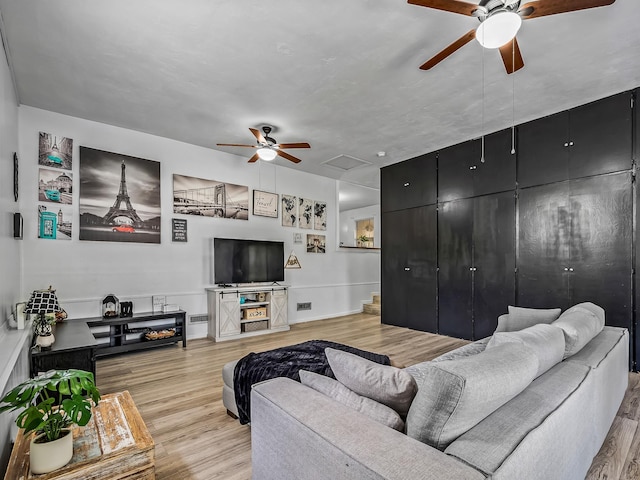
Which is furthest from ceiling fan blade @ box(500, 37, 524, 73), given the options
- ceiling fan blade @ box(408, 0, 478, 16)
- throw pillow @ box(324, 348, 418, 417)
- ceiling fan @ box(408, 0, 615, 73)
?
throw pillow @ box(324, 348, 418, 417)

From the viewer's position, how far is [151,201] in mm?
4605

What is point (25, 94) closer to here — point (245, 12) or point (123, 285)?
point (123, 285)

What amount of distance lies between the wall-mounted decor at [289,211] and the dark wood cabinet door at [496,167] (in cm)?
313

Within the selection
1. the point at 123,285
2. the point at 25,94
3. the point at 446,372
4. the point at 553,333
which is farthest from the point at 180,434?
the point at 25,94

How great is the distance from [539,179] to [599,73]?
1271 mm

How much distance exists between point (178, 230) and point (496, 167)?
4.64 m

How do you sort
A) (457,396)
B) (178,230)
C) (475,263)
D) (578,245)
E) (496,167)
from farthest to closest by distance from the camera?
(178,230), (475,263), (496,167), (578,245), (457,396)

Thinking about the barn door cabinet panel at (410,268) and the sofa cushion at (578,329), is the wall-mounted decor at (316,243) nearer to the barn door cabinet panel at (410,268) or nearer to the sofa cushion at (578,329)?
the barn door cabinet panel at (410,268)

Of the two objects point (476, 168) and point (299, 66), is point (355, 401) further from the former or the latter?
point (476, 168)

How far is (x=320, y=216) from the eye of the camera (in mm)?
6672

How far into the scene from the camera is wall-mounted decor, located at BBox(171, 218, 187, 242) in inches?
189

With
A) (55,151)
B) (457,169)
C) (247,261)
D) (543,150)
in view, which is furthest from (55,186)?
(543,150)

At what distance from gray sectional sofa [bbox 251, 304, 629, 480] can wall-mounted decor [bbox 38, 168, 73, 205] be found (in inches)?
155

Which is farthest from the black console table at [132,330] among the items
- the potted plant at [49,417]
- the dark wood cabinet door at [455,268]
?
the dark wood cabinet door at [455,268]
